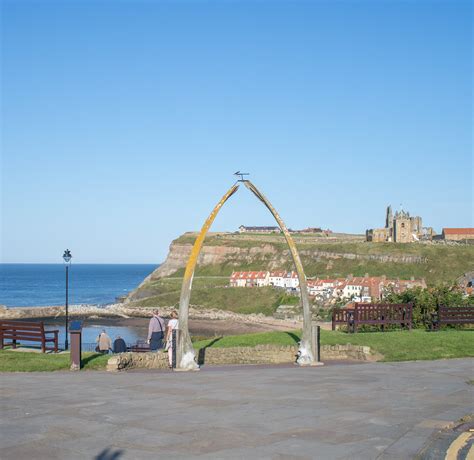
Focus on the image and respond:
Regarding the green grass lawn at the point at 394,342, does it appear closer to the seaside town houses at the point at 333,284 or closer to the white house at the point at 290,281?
the seaside town houses at the point at 333,284

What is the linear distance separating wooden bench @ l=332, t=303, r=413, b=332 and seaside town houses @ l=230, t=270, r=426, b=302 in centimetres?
6342

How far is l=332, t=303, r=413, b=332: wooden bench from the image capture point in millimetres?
27094

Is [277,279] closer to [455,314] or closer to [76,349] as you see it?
[455,314]

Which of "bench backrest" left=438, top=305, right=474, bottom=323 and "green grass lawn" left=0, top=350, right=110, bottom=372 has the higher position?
"bench backrest" left=438, top=305, right=474, bottom=323

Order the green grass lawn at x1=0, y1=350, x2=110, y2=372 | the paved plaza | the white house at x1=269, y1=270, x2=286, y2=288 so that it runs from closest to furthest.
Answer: the paved plaza, the green grass lawn at x1=0, y1=350, x2=110, y2=372, the white house at x1=269, y1=270, x2=286, y2=288

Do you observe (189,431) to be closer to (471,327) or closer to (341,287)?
(471,327)

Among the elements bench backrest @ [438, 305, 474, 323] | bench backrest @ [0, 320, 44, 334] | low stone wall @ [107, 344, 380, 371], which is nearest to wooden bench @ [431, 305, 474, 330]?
bench backrest @ [438, 305, 474, 323]

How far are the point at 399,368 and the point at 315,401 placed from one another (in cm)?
636

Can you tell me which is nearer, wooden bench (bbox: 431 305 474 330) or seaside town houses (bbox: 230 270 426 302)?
wooden bench (bbox: 431 305 474 330)

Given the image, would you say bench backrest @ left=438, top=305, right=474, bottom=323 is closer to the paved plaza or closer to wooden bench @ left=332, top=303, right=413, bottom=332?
wooden bench @ left=332, top=303, right=413, bottom=332

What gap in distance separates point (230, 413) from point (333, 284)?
130447 millimetres

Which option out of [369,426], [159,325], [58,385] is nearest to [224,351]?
[159,325]

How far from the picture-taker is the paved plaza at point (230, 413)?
9617 mm

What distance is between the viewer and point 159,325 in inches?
871
